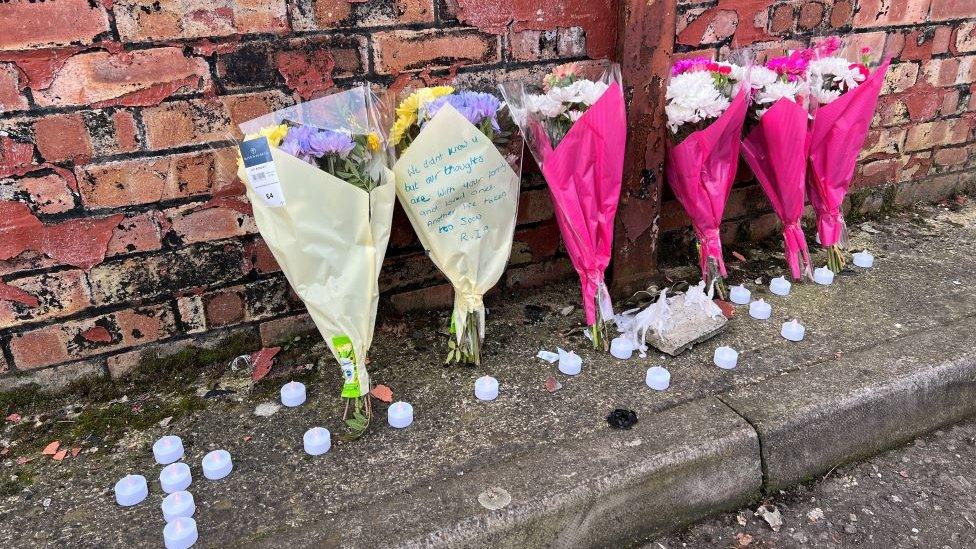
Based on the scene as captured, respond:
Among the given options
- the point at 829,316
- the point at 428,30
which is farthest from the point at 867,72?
the point at 428,30

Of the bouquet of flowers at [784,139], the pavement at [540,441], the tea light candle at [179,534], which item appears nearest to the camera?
the tea light candle at [179,534]

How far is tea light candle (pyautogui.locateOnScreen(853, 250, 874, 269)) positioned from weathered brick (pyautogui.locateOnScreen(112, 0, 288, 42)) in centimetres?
242

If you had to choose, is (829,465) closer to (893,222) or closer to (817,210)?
(817,210)

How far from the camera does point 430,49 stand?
7.10 feet

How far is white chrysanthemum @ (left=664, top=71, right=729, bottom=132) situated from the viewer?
7.21 feet

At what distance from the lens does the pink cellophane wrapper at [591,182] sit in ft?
6.72

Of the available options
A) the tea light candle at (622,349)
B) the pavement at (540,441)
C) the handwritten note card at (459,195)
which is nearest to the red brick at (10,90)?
the pavement at (540,441)

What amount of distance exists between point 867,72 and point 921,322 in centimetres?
95

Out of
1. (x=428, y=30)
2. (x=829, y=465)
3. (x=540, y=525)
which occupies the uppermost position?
(x=428, y=30)

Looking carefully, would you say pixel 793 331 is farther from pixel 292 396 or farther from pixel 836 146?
pixel 292 396

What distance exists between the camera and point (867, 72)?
2521mm

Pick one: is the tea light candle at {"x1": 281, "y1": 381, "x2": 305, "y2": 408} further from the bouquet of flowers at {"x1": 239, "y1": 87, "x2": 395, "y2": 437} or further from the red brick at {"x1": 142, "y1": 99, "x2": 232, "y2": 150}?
the red brick at {"x1": 142, "y1": 99, "x2": 232, "y2": 150}

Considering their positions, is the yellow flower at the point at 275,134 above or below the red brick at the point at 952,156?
above

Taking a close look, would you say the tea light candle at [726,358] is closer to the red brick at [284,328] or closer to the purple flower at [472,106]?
the purple flower at [472,106]
